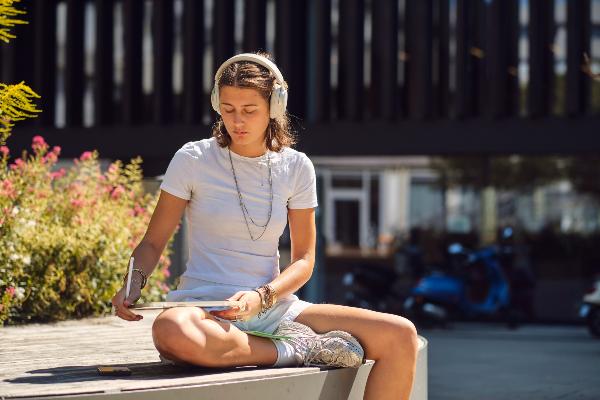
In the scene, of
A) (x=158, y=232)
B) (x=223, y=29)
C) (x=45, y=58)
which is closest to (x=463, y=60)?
(x=223, y=29)

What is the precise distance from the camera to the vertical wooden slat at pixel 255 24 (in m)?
19.3

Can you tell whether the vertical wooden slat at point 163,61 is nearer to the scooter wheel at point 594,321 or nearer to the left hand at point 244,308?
the scooter wheel at point 594,321

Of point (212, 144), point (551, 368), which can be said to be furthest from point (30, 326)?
point (551, 368)

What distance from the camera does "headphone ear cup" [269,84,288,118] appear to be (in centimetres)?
436

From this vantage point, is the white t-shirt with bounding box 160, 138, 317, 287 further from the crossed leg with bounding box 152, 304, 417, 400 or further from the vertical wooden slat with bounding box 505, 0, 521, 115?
the vertical wooden slat with bounding box 505, 0, 521, 115

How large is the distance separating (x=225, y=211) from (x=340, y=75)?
1509 centimetres

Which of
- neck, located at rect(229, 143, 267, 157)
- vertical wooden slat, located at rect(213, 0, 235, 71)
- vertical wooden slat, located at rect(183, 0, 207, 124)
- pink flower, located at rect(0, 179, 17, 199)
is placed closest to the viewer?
neck, located at rect(229, 143, 267, 157)

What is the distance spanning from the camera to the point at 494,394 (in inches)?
318

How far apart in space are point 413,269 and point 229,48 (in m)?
5.06

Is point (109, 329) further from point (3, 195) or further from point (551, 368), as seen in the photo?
point (551, 368)

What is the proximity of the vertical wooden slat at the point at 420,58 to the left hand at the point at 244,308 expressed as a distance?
575 inches

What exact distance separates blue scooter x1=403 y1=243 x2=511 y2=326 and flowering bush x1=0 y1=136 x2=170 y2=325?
23.2ft

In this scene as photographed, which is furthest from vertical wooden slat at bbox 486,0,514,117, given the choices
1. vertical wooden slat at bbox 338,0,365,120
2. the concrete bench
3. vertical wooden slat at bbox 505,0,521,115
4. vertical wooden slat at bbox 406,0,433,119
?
the concrete bench

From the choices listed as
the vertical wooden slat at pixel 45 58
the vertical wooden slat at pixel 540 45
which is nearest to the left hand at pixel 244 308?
the vertical wooden slat at pixel 540 45
